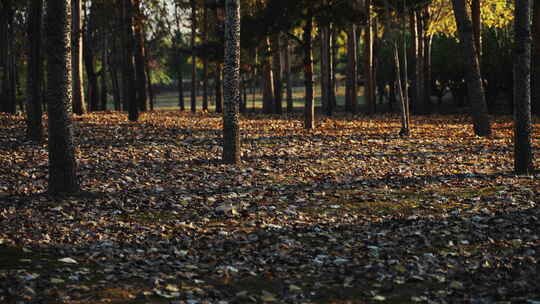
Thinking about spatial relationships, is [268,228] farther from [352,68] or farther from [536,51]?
[352,68]

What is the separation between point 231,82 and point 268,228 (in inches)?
249

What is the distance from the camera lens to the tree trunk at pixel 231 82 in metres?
15.2

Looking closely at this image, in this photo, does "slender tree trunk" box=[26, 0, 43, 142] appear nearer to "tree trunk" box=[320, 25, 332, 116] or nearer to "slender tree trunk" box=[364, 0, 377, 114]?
"slender tree trunk" box=[364, 0, 377, 114]

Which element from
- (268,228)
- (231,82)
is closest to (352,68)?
(231,82)

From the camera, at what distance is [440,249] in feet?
29.2

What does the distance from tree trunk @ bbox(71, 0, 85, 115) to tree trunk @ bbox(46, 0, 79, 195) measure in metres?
15.2

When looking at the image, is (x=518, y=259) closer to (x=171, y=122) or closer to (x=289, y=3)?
(x=289, y=3)

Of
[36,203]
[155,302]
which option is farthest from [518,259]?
[36,203]

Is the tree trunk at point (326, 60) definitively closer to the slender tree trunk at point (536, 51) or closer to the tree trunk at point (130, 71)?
the slender tree trunk at point (536, 51)

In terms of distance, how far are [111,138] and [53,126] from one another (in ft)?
29.6

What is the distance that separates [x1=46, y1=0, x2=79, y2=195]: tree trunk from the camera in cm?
1058

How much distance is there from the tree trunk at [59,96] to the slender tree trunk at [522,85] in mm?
10075

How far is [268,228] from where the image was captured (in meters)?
9.98

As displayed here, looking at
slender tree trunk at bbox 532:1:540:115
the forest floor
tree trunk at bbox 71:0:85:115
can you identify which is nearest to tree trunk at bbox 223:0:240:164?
the forest floor
